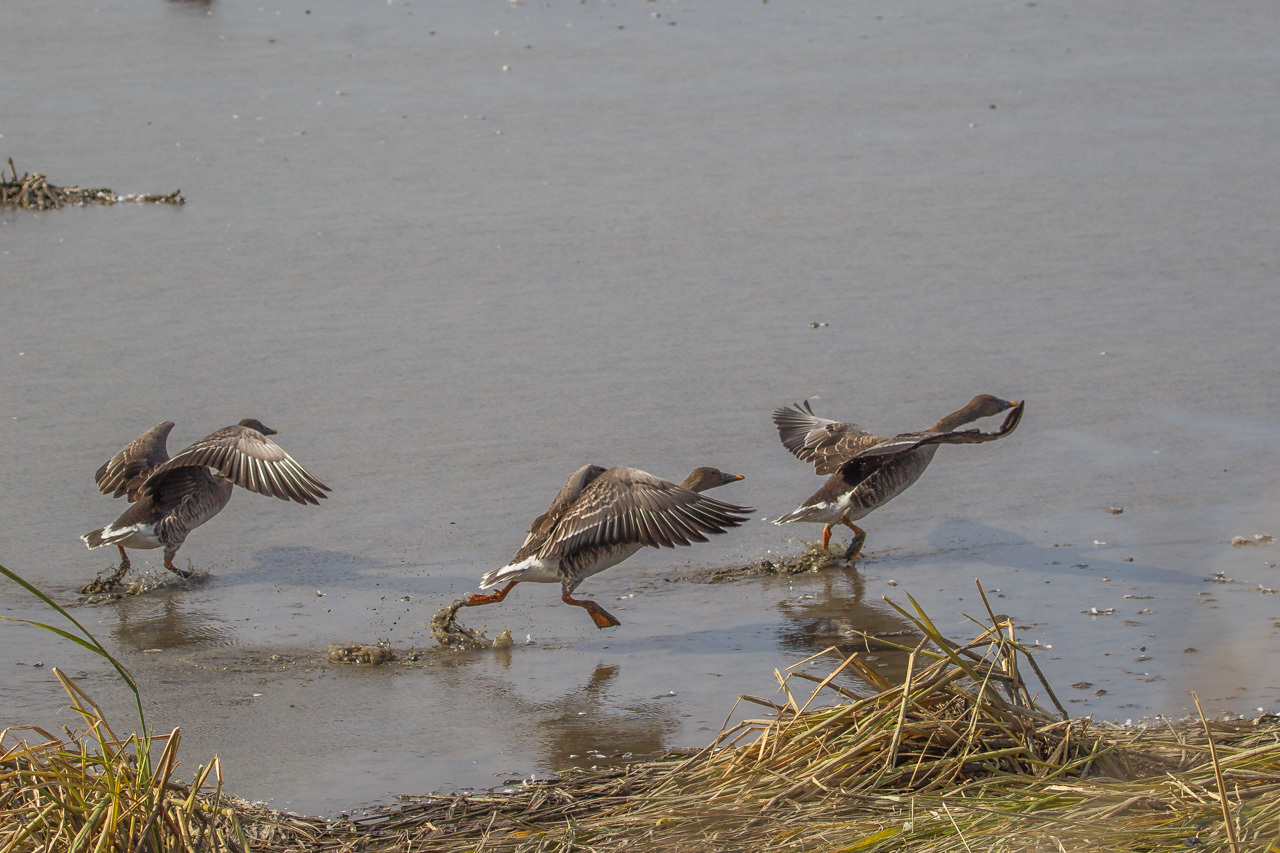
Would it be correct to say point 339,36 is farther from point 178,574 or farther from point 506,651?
point 506,651

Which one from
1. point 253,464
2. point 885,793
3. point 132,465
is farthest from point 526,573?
point 885,793

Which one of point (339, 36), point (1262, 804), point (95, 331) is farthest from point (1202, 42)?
point (1262, 804)

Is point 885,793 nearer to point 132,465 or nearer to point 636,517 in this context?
point 636,517

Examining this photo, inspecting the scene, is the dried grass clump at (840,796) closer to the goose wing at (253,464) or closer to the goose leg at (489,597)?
the goose leg at (489,597)

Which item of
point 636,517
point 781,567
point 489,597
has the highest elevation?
point 636,517

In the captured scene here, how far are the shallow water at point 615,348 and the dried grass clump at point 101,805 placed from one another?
3.89ft

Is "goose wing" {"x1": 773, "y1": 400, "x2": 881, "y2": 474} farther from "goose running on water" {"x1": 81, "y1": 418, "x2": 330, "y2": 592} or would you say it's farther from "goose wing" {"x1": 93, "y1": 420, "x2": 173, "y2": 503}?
"goose wing" {"x1": 93, "y1": 420, "x2": 173, "y2": 503}

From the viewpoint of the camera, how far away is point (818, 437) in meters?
8.50

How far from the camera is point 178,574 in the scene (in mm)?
7738

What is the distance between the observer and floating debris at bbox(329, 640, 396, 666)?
6.61 m

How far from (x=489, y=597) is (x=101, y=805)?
10.8 feet

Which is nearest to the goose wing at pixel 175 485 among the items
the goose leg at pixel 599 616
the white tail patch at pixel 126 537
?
the white tail patch at pixel 126 537

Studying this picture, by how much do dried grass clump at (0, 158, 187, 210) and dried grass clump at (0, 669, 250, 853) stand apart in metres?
9.70

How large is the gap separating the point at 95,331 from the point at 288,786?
5.98 meters
